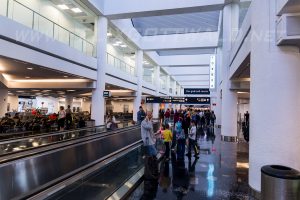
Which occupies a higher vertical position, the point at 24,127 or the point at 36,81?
the point at 36,81

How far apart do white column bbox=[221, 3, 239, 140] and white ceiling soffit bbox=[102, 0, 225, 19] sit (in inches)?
34.5

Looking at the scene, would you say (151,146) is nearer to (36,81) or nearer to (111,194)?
(111,194)

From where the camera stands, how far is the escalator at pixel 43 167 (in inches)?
201

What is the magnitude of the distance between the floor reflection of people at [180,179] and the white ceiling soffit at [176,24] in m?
18.6

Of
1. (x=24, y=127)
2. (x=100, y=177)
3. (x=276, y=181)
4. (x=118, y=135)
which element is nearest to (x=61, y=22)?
(x=24, y=127)

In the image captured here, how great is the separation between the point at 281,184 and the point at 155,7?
575 inches

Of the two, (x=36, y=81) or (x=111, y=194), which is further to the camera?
(x=36, y=81)

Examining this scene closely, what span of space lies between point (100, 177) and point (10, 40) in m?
7.80

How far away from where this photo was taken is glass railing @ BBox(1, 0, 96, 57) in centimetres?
1107

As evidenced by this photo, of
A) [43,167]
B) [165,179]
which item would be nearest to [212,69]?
[165,179]

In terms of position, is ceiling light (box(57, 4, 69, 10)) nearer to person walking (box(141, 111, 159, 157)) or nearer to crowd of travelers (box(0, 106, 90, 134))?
crowd of travelers (box(0, 106, 90, 134))

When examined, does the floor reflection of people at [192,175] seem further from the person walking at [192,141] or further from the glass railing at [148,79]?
the glass railing at [148,79]

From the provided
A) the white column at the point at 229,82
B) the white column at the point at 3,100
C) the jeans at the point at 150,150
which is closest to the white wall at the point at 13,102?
the white column at the point at 3,100

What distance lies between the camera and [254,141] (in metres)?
6.51
